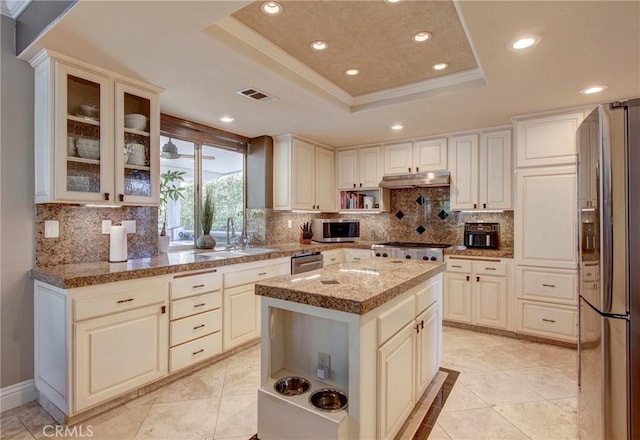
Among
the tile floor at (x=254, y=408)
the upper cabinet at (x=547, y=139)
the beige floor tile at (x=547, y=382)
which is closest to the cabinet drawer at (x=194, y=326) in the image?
the tile floor at (x=254, y=408)

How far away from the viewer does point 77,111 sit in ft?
7.59

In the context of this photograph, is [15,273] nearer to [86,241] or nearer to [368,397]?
[86,241]

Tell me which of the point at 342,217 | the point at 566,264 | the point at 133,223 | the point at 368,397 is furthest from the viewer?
the point at 342,217

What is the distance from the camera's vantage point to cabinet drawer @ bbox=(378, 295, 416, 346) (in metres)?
1.61

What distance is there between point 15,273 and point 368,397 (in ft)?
8.08

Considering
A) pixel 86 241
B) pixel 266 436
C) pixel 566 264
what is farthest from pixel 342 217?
pixel 266 436

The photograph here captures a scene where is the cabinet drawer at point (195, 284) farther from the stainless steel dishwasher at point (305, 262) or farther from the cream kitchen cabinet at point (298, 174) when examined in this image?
the cream kitchen cabinet at point (298, 174)

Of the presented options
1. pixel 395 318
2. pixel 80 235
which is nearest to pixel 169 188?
pixel 80 235

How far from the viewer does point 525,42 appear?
1984 millimetres

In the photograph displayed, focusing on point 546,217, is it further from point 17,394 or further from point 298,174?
point 17,394

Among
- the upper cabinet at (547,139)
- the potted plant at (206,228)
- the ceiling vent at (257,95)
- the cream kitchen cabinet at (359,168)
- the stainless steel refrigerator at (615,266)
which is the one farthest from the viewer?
the cream kitchen cabinet at (359,168)

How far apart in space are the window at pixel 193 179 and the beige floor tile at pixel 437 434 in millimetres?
2942

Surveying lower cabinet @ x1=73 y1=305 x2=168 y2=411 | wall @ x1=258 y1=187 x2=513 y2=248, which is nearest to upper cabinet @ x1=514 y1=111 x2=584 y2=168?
wall @ x1=258 y1=187 x2=513 y2=248

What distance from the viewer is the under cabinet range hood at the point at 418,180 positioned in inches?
163
